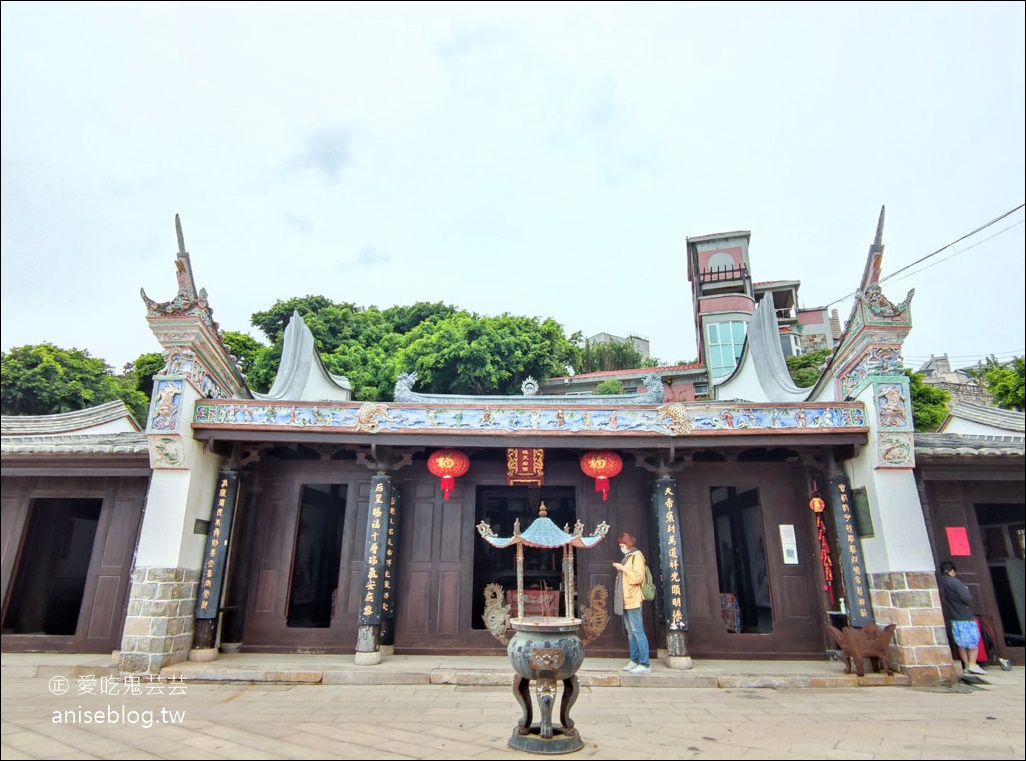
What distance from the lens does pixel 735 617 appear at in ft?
33.9

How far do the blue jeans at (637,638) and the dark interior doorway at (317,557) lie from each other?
679 centimetres

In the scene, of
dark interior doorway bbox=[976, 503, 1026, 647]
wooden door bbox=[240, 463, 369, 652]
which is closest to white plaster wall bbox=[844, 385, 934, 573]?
dark interior doorway bbox=[976, 503, 1026, 647]

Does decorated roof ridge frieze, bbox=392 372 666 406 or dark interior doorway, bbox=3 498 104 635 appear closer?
dark interior doorway, bbox=3 498 104 635

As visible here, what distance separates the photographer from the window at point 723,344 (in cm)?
2980

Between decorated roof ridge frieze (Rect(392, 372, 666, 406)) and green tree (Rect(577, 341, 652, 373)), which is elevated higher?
green tree (Rect(577, 341, 652, 373))

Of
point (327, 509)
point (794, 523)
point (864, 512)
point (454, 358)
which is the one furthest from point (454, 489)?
point (454, 358)

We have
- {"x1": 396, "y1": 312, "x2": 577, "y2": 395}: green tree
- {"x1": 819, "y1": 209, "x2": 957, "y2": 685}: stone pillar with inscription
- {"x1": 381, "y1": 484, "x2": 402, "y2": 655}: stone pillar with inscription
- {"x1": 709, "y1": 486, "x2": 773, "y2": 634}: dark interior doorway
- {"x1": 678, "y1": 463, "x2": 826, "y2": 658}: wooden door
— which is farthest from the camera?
{"x1": 396, "y1": 312, "x2": 577, "y2": 395}: green tree

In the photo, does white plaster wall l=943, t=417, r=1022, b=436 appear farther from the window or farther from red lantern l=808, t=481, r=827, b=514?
the window

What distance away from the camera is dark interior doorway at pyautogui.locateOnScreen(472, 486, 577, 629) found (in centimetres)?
1153

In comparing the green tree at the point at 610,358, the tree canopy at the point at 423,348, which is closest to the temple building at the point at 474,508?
the tree canopy at the point at 423,348

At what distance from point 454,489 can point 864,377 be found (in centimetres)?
639

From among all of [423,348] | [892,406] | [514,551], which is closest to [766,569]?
[892,406]

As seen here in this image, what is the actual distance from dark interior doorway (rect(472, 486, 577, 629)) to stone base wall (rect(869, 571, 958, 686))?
5.44m

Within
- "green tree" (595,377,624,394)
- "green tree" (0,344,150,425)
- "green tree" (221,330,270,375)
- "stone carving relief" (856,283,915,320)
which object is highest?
"green tree" (221,330,270,375)
